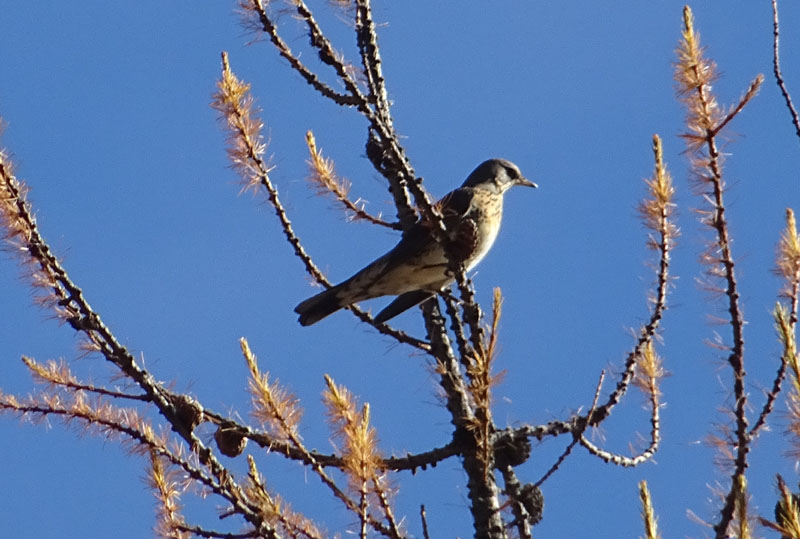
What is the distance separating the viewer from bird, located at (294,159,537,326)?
444cm

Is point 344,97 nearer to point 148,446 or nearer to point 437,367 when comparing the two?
point 437,367

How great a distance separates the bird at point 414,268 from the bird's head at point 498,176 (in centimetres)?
25

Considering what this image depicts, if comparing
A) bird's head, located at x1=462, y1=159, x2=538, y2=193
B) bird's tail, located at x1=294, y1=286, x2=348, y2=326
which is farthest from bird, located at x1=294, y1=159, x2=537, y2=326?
bird's head, located at x1=462, y1=159, x2=538, y2=193

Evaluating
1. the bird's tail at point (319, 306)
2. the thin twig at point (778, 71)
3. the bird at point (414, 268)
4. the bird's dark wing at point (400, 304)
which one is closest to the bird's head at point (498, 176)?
the bird at point (414, 268)

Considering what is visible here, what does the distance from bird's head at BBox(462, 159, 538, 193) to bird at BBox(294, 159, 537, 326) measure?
0.25 meters

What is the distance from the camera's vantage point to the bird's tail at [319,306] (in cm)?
466

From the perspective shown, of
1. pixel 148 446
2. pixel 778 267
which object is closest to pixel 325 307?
pixel 148 446

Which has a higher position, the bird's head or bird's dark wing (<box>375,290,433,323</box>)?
the bird's head

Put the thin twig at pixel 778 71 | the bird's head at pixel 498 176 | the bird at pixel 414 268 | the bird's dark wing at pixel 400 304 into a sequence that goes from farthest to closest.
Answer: the bird's head at pixel 498 176 → the bird's dark wing at pixel 400 304 → the bird at pixel 414 268 → the thin twig at pixel 778 71

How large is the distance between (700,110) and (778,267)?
532 millimetres

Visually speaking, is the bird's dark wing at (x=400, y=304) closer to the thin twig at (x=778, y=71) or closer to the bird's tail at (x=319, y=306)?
the bird's tail at (x=319, y=306)

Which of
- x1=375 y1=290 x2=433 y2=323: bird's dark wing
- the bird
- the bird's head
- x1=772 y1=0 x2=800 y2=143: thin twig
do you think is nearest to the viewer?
x1=772 y1=0 x2=800 y2=143: thin twig

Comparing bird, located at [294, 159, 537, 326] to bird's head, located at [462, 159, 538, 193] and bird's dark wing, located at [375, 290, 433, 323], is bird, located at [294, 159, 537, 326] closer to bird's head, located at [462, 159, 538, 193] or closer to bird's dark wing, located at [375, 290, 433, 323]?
bird's dark wing, located at [375, 290, 433, 323]

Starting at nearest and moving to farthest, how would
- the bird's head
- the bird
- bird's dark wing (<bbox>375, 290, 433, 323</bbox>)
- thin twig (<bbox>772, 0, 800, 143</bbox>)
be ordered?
thin twig (<bbox>772, 0, 800, 143</bbox>)
the bird
bird's dark wing (<bbox>375, 290, 433, 323</bbox>)
the bird's head
